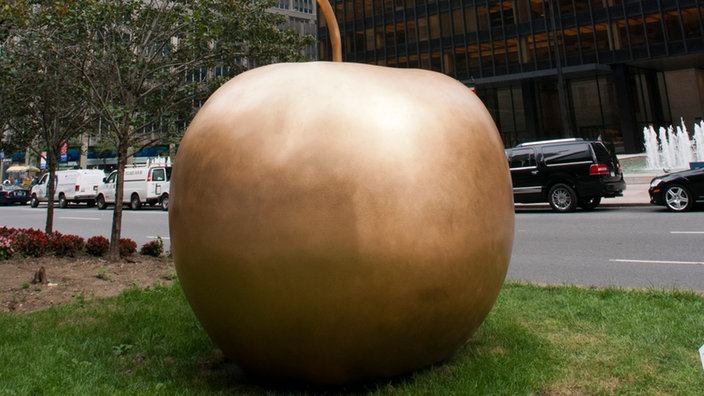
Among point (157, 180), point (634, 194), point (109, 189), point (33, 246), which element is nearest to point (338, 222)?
point (33, 246)

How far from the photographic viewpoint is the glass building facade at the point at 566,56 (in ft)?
134

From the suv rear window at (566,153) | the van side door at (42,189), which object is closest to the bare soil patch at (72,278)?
the suv rear window at (566,153)

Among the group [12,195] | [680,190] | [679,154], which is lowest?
[680,190]

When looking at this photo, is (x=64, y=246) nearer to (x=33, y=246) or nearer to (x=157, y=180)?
(x=33, y=246)

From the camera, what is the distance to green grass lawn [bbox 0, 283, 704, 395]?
3.27 meters

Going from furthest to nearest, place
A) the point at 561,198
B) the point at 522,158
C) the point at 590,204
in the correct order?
the point at 522,158 < the point at 590,204 < the point at 561,198

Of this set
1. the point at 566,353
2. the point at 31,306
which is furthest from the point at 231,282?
the point at 31,306

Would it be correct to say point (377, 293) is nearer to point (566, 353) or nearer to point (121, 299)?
point (566, 353)

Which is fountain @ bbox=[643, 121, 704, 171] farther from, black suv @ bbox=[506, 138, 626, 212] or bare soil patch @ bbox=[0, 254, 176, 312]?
bare soil patch @ bbox=[0, 254, 176, 312]

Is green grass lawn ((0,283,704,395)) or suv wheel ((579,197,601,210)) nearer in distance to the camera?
green grass lawn ((0,283,704,395))

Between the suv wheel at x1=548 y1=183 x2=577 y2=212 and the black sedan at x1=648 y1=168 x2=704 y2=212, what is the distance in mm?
2184

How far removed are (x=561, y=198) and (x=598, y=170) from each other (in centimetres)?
138

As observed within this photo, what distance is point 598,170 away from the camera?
15.2 m

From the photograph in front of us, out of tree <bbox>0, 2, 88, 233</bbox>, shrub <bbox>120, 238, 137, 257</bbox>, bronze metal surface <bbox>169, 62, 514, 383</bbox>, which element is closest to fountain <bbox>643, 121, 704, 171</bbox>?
shrub <bbox>120, 238, 137, 257</bbox>
